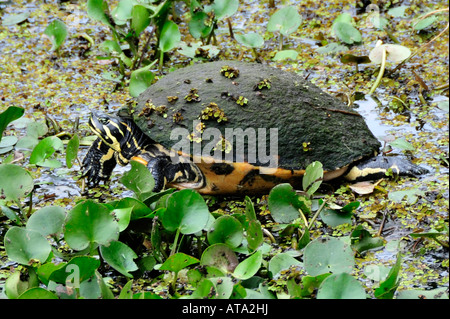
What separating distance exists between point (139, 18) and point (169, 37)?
31 centimetres

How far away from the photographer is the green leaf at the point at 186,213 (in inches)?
134

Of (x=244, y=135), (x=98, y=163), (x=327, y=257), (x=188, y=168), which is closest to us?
(x=327, y=257)

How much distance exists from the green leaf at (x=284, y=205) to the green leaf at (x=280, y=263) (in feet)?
1.67

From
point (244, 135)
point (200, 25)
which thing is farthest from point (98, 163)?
point (200, 25)

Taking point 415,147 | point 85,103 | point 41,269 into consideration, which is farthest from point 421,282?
point 85,103

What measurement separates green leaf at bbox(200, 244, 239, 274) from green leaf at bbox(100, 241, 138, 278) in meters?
0.38

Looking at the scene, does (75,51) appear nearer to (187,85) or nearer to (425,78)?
(187,85)

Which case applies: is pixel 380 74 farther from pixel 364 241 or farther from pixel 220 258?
pixel 220 258

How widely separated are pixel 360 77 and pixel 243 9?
6.30ft

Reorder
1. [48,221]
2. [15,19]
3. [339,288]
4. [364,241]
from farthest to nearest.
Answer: [15,19], [364,241], [48,221], [339,288]

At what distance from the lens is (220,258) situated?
10.9ft

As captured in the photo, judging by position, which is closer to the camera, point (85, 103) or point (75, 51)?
point (85, 103)

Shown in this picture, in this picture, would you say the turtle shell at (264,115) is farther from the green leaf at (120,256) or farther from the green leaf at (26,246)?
the green leaf at (26,246)

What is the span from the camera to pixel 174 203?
3.39m
